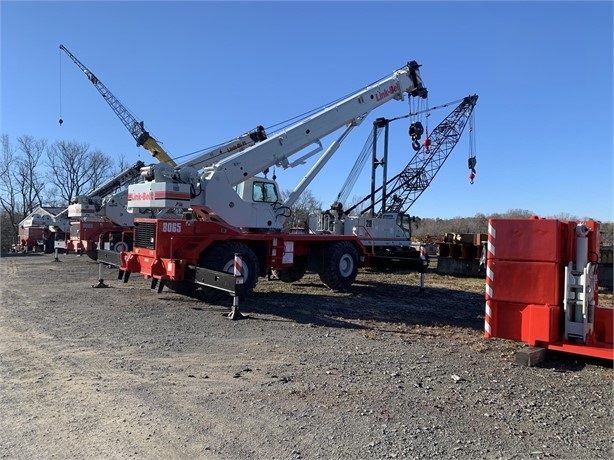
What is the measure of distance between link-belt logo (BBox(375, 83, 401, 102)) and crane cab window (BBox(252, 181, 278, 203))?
15.9 ft

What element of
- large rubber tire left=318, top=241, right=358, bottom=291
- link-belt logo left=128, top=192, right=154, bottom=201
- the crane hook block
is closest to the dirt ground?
link-belt logo left=128, top=192, right=154, bottom=201

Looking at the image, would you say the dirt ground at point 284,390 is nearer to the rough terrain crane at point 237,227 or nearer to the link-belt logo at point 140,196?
the rough terrain crane at point 237,227

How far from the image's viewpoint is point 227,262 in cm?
1116

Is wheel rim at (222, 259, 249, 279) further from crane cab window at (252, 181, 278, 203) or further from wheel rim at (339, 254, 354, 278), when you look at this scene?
wheel rim at (339, 254, 354, 278)

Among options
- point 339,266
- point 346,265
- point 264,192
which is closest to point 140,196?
point 264,192

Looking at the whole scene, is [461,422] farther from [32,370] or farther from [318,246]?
[318,246]

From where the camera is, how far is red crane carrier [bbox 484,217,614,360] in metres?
6.58

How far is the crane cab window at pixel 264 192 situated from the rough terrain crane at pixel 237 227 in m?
0.03

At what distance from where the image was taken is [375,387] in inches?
214

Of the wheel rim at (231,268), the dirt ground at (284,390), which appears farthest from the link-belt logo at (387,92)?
the dirt ground at (284,390)

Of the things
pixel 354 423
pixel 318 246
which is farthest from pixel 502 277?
pixel 318 246

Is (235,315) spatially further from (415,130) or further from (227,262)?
(415,130)

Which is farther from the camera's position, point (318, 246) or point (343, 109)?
point (343, 109)

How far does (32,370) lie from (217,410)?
2.59m
